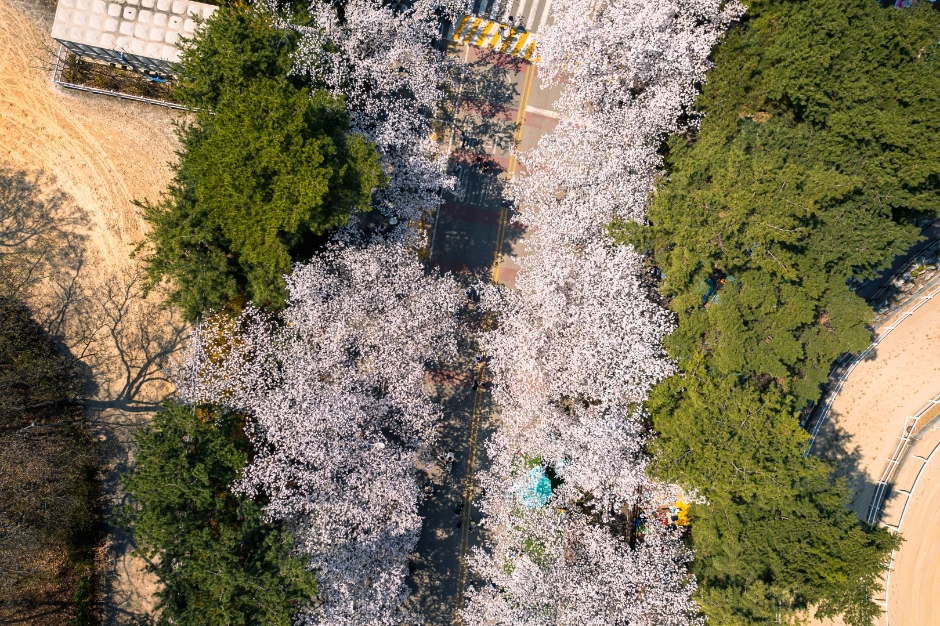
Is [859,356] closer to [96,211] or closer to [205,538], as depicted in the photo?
[205,538]

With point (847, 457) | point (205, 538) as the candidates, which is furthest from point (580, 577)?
point (847, 457)

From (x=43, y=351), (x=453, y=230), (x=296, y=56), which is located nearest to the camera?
(x=296, y=56)

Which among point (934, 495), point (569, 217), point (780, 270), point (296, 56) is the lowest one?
point (934, 495)

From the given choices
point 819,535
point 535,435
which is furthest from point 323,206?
point 819,535

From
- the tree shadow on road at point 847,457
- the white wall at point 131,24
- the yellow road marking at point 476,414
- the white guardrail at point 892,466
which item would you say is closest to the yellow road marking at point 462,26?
the yellow road marking at point 476,414

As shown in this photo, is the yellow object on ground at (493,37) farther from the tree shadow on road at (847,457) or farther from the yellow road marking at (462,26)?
the tree shadow on road at (847,457)

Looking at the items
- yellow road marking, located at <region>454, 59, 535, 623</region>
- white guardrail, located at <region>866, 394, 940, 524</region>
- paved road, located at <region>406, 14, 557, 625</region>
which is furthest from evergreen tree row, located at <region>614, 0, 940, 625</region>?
paved road, located at <region>406, 14, 557, 625</region>

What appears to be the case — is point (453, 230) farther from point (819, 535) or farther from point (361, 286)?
Result: point (819, 535)
